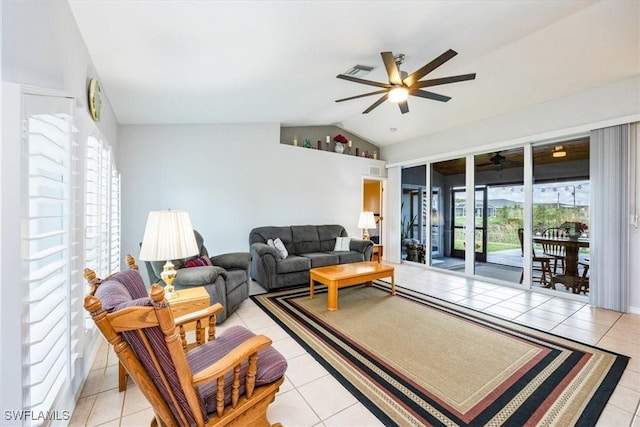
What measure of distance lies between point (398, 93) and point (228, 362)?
3007 mm

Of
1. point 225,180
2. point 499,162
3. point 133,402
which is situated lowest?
point 133,402

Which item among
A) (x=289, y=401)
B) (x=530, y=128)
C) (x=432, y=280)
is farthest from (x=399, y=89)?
(x=432, y=280)

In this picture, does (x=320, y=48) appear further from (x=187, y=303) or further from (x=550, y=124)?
(x=550, y=124)

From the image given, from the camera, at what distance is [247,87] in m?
3.41

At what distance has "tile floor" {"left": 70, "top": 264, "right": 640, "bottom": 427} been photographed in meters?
1.67

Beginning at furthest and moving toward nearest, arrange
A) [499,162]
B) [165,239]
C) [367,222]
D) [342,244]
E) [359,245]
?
[367,222], [342,244], [359,245], [499,162], [165,239]

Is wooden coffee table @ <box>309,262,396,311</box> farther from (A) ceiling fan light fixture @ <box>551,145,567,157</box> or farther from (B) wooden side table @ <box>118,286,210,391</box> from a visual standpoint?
(A) ceiling fan light fixture @ <box>551,145,567,157</box>

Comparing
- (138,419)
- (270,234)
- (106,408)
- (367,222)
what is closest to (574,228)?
(367,222)

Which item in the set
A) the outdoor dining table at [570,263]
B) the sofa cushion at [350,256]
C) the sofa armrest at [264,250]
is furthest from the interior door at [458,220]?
the sofa armrest at [264,250]

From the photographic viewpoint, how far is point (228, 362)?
46.3 inches

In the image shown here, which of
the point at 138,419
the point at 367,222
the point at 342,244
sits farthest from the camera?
the point at 367,222

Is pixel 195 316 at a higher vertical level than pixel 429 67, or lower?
lower

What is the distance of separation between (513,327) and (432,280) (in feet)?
6.39

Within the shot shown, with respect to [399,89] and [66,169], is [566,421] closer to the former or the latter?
[399,89]
